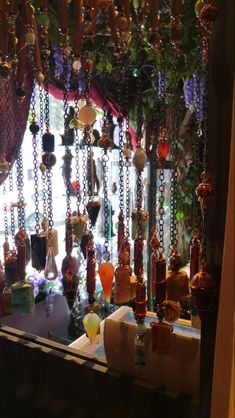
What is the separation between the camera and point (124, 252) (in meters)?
0.84

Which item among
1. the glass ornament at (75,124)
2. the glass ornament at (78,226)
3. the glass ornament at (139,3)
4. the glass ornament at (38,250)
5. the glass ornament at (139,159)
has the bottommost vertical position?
the glass ornament at (38,250)

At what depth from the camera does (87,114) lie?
854mm

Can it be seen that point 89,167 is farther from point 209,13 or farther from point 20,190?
point 209,13

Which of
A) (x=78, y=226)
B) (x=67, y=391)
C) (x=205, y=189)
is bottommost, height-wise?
(x=67, y=391)

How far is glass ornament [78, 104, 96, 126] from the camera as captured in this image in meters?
0.85

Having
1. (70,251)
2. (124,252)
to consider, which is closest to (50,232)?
(70,251)

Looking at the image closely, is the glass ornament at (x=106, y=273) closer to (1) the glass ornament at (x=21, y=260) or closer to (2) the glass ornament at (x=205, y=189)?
(1) the glass ornament at (x=21, y=260)

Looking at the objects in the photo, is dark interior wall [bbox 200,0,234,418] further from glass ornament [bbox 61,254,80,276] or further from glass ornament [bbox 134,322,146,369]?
glass ornament [bbox 61,254,80,276]

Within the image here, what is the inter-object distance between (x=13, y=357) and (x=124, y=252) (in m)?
0.44

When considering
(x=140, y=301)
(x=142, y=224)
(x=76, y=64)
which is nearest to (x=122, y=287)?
(x=140, y=301)

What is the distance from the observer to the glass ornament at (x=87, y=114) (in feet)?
2.79

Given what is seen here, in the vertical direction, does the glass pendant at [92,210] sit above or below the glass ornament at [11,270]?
above

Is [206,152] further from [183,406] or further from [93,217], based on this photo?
[183,406]

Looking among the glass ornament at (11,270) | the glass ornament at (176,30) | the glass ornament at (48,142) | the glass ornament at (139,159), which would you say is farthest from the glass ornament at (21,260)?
the glass ornament at (176,30)
